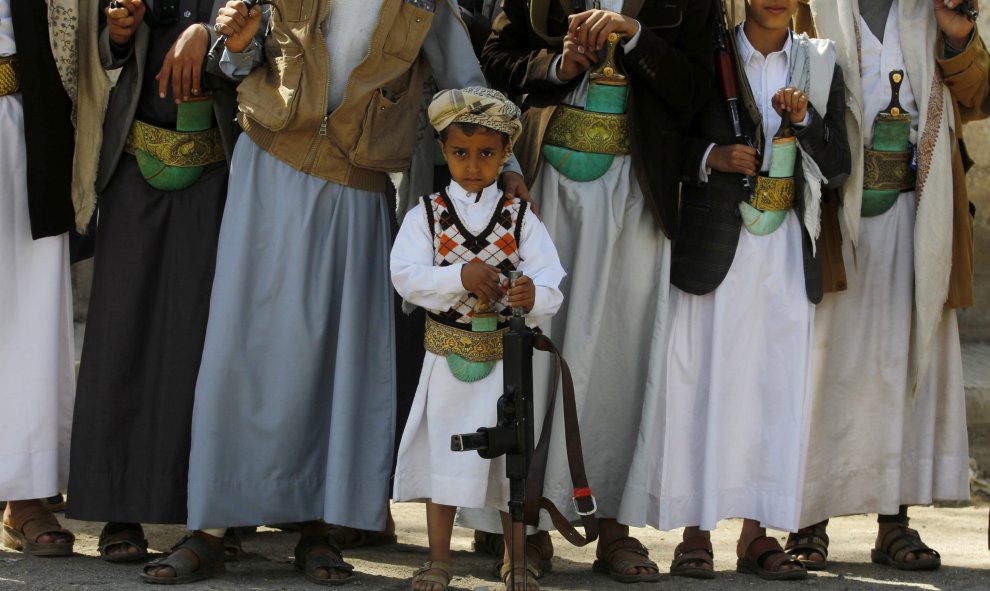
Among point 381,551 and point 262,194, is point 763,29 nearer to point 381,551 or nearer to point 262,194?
point 262,194

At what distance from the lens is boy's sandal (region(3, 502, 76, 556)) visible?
17.3 feet

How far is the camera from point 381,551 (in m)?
5.75

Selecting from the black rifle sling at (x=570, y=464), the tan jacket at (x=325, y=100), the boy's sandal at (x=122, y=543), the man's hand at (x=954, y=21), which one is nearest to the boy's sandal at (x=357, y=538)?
the boy's sandal at (x=122, y=543)

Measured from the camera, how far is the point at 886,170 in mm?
5594

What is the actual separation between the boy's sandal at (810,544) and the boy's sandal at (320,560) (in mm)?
1678

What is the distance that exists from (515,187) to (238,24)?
3.41 ft

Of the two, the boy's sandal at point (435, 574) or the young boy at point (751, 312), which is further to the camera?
the young boy at point (751, 312)

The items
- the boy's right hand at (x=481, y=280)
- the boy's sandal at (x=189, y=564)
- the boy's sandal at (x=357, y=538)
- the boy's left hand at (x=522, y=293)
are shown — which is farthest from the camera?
the boy's sandal at (x=357, y=538)

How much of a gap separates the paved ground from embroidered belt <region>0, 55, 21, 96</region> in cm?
162

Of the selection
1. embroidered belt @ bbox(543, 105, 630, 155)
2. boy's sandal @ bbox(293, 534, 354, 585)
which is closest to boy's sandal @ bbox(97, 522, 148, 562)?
boy's sandal @ bbox(293, 534, 354, 585)

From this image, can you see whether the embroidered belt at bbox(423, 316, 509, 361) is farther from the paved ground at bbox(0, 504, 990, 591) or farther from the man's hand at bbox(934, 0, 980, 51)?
the man's hand at bbox(934, 0, 980, 51)

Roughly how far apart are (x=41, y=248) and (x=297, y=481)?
1.25m

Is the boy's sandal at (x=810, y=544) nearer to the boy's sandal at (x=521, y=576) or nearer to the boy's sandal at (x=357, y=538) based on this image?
the boy's sandal at (x=521, y=576)

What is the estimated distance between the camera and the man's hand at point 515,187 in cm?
496
